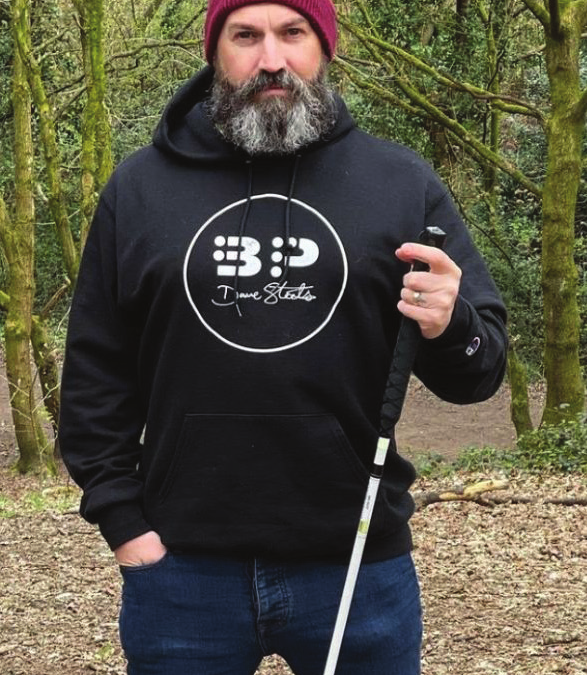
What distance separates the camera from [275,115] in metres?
2.25

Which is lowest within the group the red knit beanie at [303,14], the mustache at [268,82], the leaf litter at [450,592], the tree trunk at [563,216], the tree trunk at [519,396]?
the tree trunk at [519,396]

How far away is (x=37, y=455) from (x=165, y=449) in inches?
515

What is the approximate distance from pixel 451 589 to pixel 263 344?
12.8 feet

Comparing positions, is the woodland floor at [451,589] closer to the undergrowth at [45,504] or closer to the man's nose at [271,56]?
the undergrowth at [45,504]

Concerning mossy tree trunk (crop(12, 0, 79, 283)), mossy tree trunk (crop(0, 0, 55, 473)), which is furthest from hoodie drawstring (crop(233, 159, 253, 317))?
mossy tree trunk (crop(0, 0, 55, 473))

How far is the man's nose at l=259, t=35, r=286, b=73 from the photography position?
2.25 metres

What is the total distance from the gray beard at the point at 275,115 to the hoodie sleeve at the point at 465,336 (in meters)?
0.28

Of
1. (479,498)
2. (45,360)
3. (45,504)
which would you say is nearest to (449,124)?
(479,498)

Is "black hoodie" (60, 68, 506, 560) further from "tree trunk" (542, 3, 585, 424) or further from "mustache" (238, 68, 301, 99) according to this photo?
"tree trunk" (542, 3, 585, 424)

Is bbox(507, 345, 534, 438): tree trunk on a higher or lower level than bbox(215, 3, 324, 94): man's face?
lower

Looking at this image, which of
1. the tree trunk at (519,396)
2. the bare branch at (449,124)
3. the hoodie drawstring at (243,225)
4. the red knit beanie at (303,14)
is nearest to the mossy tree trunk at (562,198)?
the bare branch at (449,124)

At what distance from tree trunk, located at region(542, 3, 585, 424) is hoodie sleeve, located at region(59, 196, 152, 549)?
8.93 m

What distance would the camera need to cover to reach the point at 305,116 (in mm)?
2268

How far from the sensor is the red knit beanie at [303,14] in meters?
2.27
